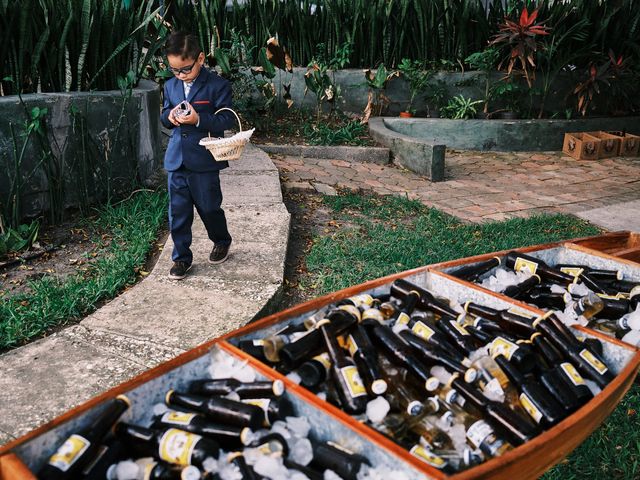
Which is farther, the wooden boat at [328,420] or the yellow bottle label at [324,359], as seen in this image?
the yellow bottle label at [324,359]

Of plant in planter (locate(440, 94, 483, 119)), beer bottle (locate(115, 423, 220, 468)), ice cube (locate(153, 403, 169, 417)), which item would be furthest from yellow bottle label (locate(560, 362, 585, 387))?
plant in planter (locate(440, 94, 483, 119))

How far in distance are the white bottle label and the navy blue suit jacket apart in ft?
7.54

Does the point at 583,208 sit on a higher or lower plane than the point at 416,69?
lower

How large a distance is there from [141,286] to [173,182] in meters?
0.62

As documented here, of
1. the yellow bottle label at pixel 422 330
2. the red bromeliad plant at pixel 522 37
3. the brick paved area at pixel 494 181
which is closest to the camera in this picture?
the yellow bottle label at pixel 422 330

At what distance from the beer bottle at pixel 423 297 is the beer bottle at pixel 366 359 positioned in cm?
36

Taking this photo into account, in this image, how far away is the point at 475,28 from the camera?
8.35m

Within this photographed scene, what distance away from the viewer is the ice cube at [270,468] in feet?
4.55

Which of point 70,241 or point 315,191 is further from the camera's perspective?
point 315,191

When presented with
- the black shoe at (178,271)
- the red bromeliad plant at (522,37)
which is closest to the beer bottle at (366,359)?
the black shoe at (178,271)

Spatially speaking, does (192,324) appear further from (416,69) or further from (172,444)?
(416,69)

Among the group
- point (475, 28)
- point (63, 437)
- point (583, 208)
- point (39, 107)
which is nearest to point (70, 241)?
point (39, 107)

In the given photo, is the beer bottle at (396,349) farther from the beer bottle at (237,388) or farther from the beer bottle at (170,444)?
the beer bottle at (170,444)

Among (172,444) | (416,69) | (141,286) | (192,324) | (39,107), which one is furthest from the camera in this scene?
(416,69)
